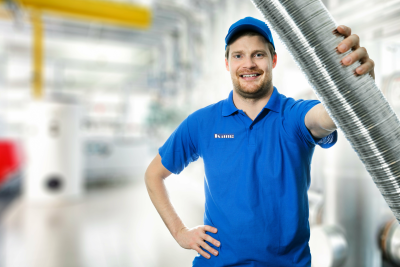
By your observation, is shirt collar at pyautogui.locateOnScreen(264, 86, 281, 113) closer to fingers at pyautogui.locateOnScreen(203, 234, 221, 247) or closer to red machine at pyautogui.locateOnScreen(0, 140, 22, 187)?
fingers at pyautogui.locateOnScreen(203, 234, 221, 247)

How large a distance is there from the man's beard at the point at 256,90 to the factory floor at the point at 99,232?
0.61 meters

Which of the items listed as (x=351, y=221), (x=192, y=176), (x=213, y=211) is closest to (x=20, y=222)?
(x=192, y=176)

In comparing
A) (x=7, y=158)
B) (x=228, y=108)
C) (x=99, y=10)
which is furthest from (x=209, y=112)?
(x=7, y=158)

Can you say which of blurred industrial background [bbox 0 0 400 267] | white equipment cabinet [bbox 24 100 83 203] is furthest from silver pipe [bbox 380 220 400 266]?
white equipment cabinet [bbox 24 100 83 203]

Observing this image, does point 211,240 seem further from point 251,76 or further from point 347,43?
point 347,43

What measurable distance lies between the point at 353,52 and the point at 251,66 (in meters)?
0.24

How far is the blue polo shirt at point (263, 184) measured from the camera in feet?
2.35

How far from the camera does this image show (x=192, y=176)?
2955 millimetres

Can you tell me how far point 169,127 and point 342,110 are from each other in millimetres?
2941

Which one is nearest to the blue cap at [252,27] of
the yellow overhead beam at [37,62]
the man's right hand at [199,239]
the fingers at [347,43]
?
the fingers at [347,43]

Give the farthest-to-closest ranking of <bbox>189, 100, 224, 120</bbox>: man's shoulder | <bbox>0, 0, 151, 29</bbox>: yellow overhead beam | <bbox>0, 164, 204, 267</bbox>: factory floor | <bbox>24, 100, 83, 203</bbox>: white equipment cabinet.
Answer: <bbox>24, 100, 83, 203</bbox>: white equipment cabinet < <bbox>0, 0, 151, 29</bbox>: yellow overhead beam < <bbox>0, 164, 204, 267</bbox>: factory floor < <bbox>189, 100, 224, 120</bbox>: man's shoulder

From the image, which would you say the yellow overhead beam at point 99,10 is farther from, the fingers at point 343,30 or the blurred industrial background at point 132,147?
the fingers at point 343,30

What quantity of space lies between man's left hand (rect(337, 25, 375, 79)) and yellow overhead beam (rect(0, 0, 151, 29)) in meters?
3.10

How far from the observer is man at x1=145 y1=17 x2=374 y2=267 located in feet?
2.35
